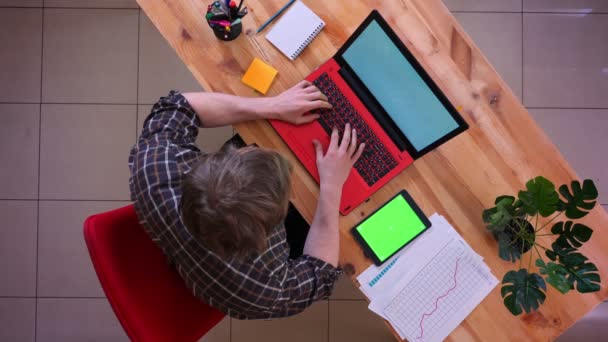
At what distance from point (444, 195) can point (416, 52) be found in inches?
17.2

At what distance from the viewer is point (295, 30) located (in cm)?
142

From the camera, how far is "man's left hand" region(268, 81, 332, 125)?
1.37 m

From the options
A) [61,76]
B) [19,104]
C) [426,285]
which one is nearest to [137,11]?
[61,76]

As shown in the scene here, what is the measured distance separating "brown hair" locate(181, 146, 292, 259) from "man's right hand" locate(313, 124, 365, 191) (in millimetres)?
279

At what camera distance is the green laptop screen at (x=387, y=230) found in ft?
4.54

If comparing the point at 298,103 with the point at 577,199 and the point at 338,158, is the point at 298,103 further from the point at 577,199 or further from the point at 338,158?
the point at 577,199

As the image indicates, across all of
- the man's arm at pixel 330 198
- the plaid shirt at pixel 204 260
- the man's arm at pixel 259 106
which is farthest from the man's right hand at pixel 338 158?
the plaid shirt at pixel 204 260

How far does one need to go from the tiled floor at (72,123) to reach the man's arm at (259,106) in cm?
87

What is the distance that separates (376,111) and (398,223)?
339 mm

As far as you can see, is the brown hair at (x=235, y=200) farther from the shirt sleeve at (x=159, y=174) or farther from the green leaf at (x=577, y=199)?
the green leaf at (x=577, y=199)

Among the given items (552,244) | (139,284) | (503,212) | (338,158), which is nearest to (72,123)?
(139,284)

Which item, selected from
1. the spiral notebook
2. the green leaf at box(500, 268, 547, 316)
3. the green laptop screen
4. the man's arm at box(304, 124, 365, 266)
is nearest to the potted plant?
the green leaf at box(500, 268, 547, 316)

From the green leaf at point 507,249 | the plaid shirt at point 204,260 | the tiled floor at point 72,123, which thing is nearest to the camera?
the plaid shirt at point 204,260

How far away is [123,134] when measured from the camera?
7.45 feet
